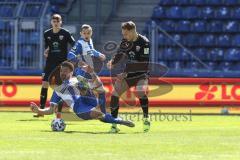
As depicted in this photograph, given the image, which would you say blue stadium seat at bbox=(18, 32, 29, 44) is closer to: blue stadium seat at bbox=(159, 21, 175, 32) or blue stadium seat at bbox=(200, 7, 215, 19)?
blue stadium seat at bbox=(159, 21, 175, 32)

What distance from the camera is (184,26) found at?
91.5 ft

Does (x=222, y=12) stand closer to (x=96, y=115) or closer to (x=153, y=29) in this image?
(x=153, y=29)

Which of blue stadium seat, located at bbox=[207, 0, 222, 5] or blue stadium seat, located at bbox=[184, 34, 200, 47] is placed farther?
blue stadium seat, located at bbox=[207, 0, 222, 5]

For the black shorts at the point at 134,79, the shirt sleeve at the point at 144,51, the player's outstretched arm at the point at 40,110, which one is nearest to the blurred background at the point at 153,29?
the player's outstretched arm at the point at 40,110

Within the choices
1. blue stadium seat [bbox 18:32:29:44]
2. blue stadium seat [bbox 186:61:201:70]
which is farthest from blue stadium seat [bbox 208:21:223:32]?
blue stadium seat [bbox 18:32:29:44]

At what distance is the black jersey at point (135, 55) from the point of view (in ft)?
51.9

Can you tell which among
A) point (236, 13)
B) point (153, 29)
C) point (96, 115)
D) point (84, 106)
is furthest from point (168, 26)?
point (96, 115)

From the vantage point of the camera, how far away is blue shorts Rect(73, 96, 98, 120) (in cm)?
1620

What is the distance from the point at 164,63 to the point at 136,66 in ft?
32.3

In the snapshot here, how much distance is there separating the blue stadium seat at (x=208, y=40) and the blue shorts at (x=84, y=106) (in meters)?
11.4

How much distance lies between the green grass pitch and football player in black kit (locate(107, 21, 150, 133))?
19.0 inches

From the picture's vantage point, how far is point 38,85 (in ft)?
75.6

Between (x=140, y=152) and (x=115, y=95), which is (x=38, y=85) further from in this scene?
(x=140, y=152)

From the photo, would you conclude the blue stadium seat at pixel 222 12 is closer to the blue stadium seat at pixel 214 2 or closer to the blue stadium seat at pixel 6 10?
the blue stadium seat at pixel 214 2
